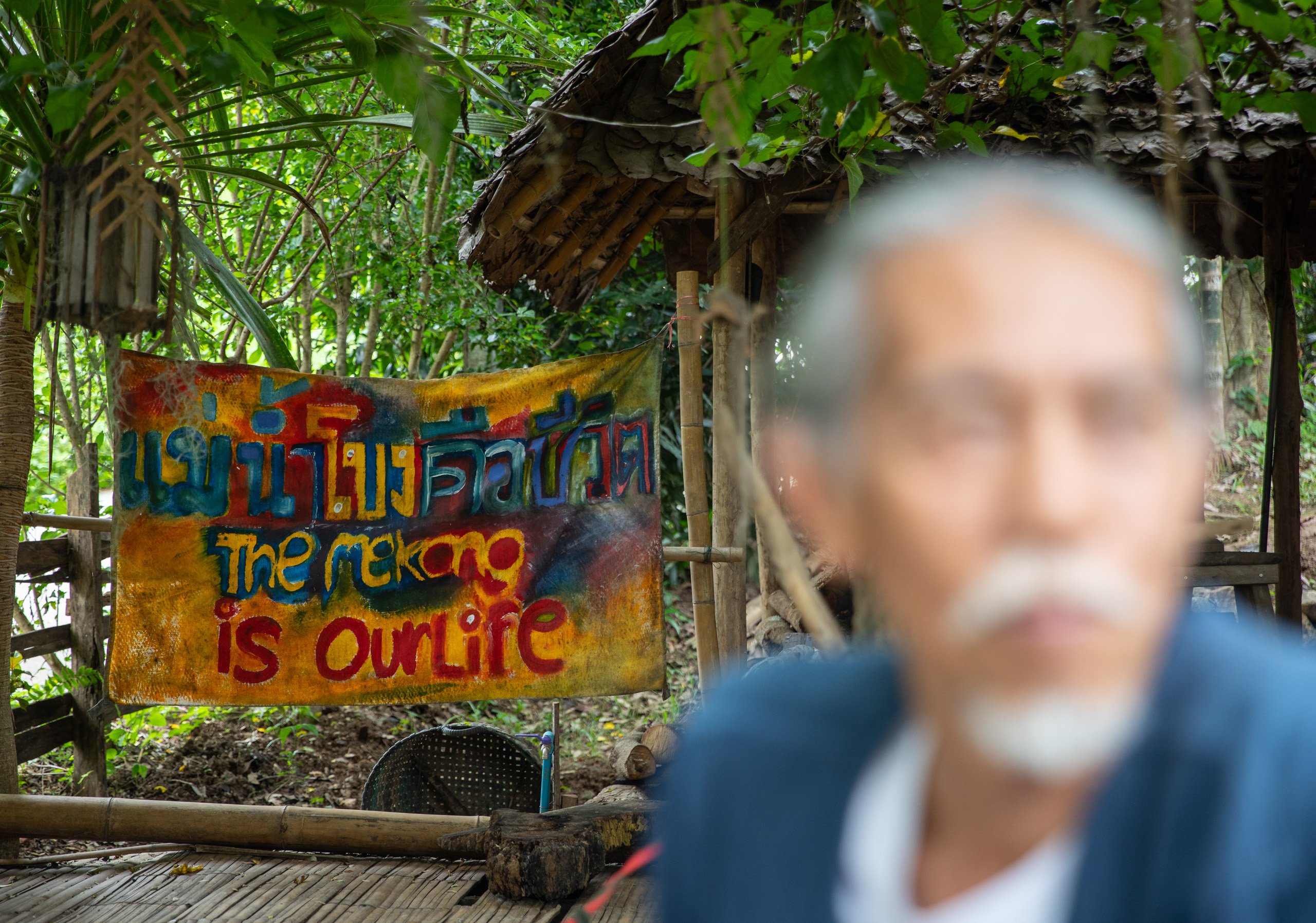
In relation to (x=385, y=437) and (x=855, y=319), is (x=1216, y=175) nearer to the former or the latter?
(x=855, y=319)

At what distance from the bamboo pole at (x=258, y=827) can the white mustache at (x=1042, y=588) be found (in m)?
2.89

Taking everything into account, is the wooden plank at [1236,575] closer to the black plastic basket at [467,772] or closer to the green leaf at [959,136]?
the green leaf at [959,136]

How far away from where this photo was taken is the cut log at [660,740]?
14.7 ft

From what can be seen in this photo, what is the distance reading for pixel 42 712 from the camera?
4.25 meters

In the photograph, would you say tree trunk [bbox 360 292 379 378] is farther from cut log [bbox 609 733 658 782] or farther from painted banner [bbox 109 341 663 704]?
cut log [bbox 609 733 658 782]

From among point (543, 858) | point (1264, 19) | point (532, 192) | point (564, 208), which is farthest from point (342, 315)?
point (1264, 19)

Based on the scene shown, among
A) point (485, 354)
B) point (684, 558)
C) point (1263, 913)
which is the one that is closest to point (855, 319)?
point (1263, 913)

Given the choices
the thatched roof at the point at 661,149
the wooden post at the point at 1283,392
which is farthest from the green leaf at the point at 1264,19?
the wooden post at the point at 1283,392

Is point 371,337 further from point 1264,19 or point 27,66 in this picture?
point 1264,19

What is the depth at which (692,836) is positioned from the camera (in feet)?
1.74

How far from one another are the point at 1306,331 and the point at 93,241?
8.93 meters

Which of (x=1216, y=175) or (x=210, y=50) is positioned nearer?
(x=1216, y=175)

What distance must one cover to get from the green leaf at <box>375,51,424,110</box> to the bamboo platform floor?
1986 mm

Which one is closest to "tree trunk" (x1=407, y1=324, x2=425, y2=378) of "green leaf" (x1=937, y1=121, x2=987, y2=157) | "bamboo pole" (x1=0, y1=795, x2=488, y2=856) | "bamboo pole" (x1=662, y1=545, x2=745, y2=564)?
"bamboo pole" (x1=662, y1=545, x2=745, y2=564)
